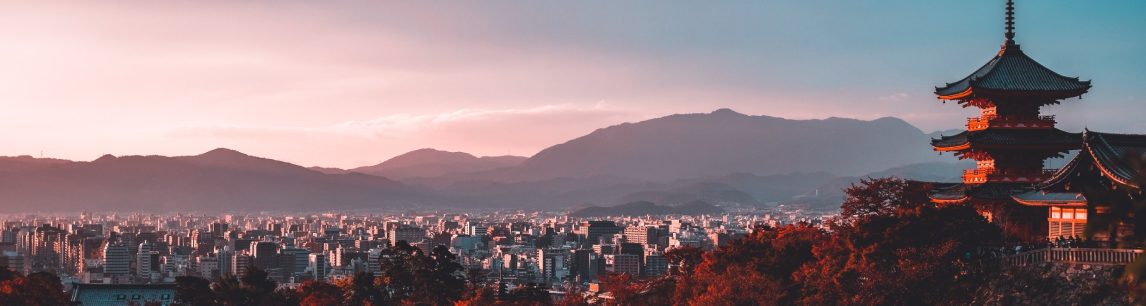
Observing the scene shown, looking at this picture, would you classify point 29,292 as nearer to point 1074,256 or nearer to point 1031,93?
point 1074,256

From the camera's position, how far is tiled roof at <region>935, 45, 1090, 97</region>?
67.7 ft

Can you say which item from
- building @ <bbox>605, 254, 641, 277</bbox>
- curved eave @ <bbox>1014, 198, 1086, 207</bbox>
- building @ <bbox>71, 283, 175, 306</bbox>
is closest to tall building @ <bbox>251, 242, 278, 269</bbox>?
building @ <bbox>605, 254, 641, 277</bbox>

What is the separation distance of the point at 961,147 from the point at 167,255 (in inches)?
4007

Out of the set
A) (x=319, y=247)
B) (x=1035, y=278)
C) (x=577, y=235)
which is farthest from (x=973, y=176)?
(x=577, y=235)

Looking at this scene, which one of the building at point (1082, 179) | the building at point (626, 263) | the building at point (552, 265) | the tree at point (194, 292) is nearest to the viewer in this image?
the building at point (1082, 179)

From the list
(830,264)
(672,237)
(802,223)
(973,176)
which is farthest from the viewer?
(672,237)

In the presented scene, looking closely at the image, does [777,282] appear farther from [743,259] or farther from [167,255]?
[167,255]

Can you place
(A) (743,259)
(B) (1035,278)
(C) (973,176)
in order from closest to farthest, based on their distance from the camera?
1. (B) (1035,278)
2. (C) (973,176)
3. (A) (743,259)

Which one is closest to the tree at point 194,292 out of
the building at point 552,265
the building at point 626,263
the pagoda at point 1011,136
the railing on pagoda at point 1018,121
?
the pagoda at point 1011,136

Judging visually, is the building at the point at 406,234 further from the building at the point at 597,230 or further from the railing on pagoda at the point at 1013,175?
the railing on pagoda at the point at 1013,175

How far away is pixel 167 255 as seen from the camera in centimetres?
11175

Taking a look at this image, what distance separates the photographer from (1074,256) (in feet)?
52.6

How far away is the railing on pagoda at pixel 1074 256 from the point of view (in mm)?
15383

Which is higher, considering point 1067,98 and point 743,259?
point 1067,98
